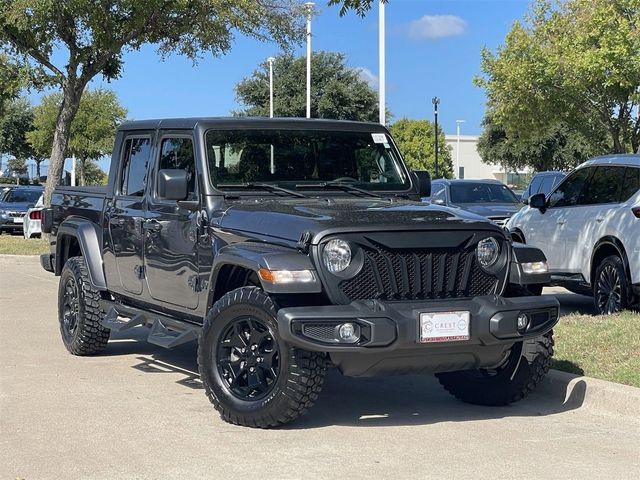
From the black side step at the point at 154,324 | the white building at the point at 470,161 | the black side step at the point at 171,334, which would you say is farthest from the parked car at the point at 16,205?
the white building at the point at 470,161

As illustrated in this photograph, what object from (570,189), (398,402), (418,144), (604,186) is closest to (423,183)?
(398,402)

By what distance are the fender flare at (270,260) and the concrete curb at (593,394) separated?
2.41m

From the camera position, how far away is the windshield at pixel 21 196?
109 ft

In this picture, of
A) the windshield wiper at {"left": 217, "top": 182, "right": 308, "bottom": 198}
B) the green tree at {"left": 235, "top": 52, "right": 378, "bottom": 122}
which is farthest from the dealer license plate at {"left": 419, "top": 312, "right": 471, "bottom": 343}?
the green tree at {"left": 235, "top": 52, "right": 378, "bottom": 122}

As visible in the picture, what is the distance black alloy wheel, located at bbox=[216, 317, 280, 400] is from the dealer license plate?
932mm

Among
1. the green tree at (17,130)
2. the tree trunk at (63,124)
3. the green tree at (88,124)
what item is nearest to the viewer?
the tree trunk at (63,124)

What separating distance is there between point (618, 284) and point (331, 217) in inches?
213

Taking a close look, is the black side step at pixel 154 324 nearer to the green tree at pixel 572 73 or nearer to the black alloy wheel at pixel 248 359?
the black alloy wheel at pixel 248 359

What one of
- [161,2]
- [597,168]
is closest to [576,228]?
[597,168]

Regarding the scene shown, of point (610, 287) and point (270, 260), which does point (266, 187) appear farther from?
point (610, 287)

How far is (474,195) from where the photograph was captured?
19953 mm

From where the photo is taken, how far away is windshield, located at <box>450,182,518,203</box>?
64.9 ft

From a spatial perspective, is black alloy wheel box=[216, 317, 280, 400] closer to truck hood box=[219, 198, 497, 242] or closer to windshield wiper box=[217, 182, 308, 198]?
truck hood box=[219, 198, 497, 242]

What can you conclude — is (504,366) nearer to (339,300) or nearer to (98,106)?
(339,300)
